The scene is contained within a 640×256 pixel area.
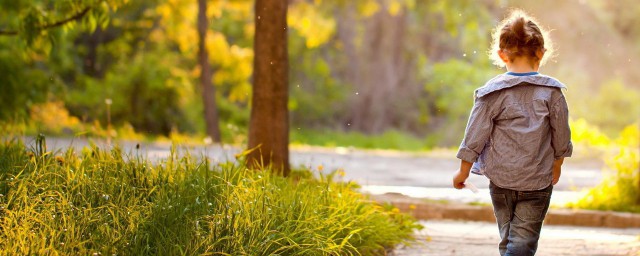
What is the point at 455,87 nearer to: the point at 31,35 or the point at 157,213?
the point at 31,35

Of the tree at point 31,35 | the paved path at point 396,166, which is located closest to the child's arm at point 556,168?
the tree at point 31,35

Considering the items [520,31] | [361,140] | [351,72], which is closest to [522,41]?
[520,31]

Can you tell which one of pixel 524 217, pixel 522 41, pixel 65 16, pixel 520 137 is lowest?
pixel 524 217

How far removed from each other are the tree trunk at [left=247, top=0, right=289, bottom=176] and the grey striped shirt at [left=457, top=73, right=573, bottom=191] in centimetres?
413

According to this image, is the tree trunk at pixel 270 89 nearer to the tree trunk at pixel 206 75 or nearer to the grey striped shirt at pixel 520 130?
the grey striped shirt at pixel 520 130

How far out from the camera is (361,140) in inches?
1172

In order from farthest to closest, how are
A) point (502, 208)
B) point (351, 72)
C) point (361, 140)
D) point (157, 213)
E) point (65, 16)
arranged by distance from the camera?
point (351, 72) → point (361, 140) → point (65, 16) → point (157, 213) → point (502, 208)

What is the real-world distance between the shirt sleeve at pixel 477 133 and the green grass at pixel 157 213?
105 centimetres

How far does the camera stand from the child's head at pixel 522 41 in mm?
4902

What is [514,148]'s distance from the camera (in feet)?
15.9

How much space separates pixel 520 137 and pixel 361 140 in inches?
983

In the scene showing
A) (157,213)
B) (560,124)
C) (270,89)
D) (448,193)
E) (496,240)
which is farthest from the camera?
(448,193)

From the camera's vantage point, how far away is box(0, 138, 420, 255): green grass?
5086mm

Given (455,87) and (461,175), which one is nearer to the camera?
(461,175)
